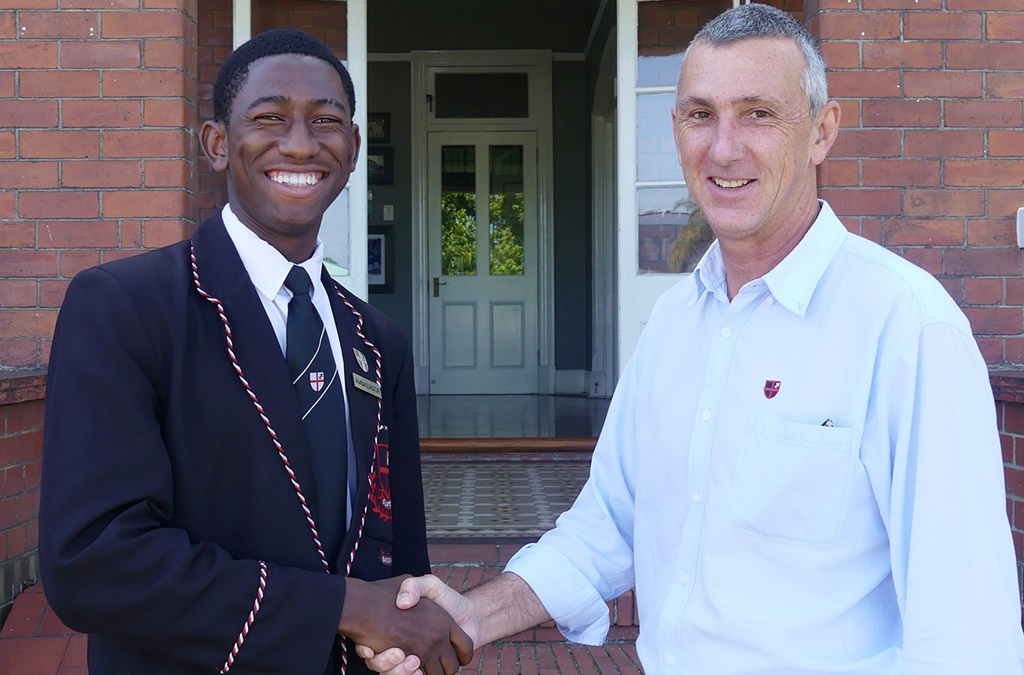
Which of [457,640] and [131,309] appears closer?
[131,309]

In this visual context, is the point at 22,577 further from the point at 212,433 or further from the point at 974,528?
the point at 974,528

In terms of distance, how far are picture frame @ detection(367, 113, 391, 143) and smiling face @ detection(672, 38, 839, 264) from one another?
865cm

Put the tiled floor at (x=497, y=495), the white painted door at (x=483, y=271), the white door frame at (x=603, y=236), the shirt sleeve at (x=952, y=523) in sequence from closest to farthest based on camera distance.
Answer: the shirt sleeve at (x=952, y=523)
the tiled floor at (x=497, y=495)
the white door frame at (x=603, y=236)
the white painted door at (x=483, y=271)

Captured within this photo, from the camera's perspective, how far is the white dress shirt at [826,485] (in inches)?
52.4

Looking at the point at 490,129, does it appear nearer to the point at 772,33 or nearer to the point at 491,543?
the point at 491,543

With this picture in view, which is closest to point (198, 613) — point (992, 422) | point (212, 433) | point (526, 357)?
point (212, 433)

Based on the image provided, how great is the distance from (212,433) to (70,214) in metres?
2.77

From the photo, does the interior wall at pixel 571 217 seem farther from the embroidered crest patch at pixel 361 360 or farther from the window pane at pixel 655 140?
the embroidered crest patch at pixel 361 360

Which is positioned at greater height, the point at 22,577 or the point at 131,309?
the point at 131,309

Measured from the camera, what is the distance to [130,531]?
1331 millimetres

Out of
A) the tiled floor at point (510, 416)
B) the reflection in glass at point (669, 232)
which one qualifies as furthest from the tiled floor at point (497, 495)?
the reflection in glass at point (669, 232)

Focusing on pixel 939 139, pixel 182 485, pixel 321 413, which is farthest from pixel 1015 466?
pixel 182 485

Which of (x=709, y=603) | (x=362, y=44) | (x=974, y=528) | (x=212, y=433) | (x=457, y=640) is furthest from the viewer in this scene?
(x=362, y=44)

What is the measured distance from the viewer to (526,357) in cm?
1028
